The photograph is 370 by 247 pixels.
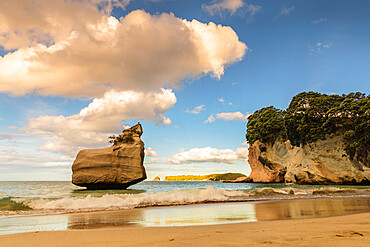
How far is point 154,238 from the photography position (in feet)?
13.3

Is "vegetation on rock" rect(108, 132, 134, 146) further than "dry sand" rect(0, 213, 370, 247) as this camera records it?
Yes

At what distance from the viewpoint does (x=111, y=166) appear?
2322cm

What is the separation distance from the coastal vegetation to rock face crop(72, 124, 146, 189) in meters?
28.1

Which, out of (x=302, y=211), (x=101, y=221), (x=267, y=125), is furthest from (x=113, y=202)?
(x=267, y=125)

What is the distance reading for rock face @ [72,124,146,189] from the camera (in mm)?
22578

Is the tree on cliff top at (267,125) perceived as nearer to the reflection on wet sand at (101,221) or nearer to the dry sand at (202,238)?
the reflection on wet sand at (101,221)

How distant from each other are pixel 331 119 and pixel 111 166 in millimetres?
32651

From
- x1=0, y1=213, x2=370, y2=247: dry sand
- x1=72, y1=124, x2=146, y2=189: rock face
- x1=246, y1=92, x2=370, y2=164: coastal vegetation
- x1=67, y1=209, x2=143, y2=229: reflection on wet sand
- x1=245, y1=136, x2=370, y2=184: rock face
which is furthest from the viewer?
x1=245, y1=136, x2=370, y2=184: rock face

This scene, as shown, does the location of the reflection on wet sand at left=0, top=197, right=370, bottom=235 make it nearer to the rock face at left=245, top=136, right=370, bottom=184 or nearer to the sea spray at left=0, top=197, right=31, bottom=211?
the sea spray at left=0, top=197, right=31, bottom=211

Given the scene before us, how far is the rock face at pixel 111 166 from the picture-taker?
2258 centimetres

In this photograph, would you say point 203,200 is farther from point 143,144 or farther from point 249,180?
point 249,180

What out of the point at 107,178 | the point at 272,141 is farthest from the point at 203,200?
the point at 272,141

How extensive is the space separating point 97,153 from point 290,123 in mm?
32429

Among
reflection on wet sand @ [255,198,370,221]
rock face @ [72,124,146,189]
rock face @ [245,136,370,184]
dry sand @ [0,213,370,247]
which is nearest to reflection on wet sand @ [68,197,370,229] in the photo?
reflection on wet sand @ [255,198,370,221]
